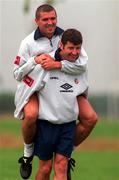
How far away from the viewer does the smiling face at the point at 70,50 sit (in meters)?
8.22

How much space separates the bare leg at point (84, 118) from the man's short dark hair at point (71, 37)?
28.1 inches

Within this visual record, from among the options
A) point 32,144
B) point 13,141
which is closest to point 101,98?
point 13,141

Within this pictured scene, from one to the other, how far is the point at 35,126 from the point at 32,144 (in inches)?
15.8

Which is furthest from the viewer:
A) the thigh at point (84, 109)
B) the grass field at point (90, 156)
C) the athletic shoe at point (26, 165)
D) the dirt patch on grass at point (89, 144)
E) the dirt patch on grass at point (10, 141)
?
the dirt patch on grass at point (10, 141)

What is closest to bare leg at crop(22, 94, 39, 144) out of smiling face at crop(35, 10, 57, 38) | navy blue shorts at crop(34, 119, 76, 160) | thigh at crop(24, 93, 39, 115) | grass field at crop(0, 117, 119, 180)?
thigh at crop(24, 93, 39, 115)

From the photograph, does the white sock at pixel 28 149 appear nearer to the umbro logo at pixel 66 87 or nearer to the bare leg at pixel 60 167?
Answer: the bare leg at pixel 60 167

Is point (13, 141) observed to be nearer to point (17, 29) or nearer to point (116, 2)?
point (17, 29)

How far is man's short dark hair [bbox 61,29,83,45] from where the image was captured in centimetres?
820

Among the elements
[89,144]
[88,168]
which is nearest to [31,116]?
[88,168]

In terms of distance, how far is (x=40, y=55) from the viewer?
27.2ft

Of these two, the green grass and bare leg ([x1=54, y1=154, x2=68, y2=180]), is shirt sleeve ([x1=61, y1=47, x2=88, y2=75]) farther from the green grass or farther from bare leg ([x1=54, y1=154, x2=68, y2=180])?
the green grass

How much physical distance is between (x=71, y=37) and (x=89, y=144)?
1702 centimetres

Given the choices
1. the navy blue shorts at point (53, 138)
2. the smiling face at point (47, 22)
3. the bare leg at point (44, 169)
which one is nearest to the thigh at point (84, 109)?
the navy blue shorts at point (53, 138)

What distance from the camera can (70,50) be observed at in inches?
324
